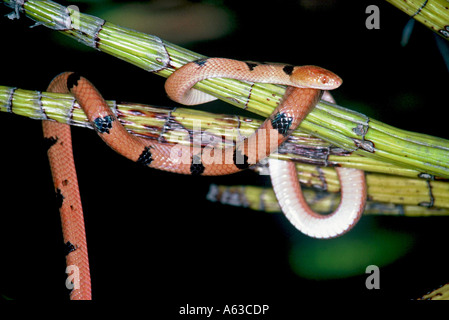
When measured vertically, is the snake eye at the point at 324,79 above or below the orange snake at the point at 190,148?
above

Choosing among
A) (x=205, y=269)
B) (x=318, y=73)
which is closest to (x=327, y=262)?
(x=205, y=269)

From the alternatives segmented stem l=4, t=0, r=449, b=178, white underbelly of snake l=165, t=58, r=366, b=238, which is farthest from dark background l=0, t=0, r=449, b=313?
segmented stem l=4, t=0, r=449, b=178

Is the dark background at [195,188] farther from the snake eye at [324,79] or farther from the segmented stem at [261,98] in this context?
the segmented stem at [261,98]

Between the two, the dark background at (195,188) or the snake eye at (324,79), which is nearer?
the snake eye at (324,79)

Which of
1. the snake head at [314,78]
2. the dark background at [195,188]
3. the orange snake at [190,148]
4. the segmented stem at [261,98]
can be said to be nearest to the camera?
the segmented stem at [261,98]

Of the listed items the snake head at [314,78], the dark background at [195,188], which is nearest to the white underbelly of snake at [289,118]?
the snake head at [314,78]

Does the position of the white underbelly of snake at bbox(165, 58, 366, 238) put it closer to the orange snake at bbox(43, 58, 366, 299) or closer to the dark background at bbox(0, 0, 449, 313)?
the orange snake at bbox(43, 58, 366, 299)

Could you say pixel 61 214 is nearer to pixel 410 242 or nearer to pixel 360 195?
pixel 360 195
